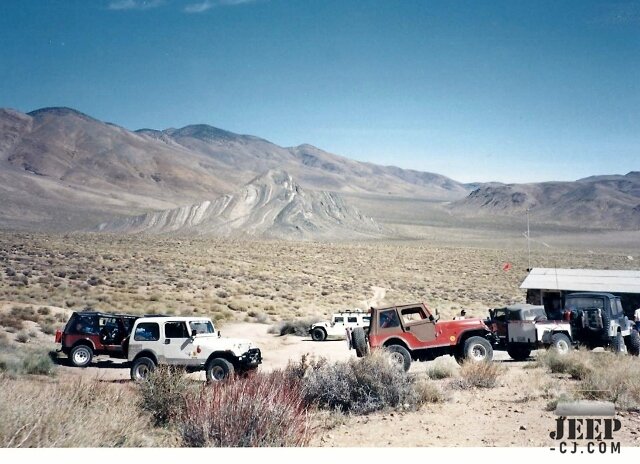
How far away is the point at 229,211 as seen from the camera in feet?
258

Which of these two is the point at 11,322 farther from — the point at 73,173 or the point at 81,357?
the point at 73,173

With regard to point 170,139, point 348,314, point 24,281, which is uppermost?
point 170,139

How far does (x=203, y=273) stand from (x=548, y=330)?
750 inches

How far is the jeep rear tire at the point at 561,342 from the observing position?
543 inches

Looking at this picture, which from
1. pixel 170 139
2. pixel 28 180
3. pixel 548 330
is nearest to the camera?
pixel 548 330

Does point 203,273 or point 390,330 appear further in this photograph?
point 203,273

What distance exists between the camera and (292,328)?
71.6 ft

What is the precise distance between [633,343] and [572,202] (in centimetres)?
11350

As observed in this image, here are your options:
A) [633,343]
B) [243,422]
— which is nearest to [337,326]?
[633,343]

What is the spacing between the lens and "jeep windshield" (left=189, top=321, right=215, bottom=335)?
40.7 ft

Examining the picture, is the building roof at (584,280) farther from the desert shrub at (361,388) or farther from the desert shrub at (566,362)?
the desert shrub at (361,388)

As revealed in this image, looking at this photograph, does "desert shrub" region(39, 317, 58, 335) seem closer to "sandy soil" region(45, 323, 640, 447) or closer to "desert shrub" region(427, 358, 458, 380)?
"desert shrub" region(427, 358, 458, 380)
